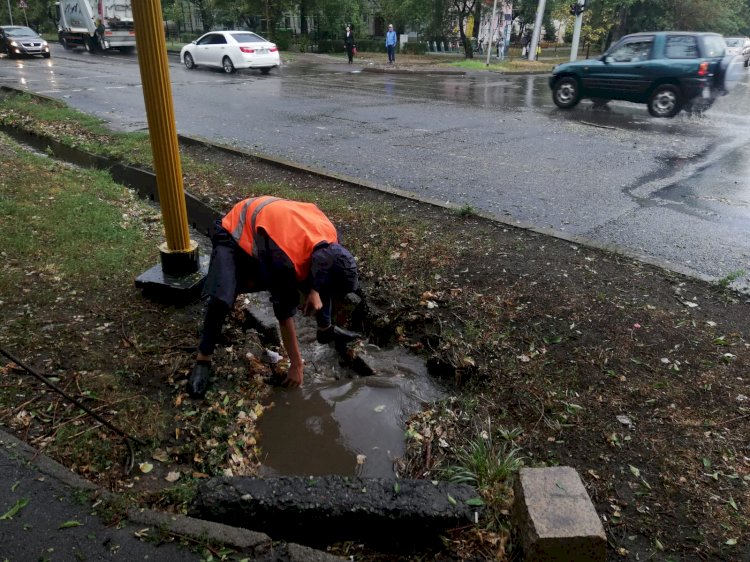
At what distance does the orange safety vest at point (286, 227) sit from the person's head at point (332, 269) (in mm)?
74

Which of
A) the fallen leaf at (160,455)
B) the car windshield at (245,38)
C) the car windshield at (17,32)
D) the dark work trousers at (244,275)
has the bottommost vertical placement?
the fallen leaf at (160,455)

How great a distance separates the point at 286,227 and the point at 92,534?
1.58 m

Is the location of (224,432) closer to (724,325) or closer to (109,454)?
(109,454)

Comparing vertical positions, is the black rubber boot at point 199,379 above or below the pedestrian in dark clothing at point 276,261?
below

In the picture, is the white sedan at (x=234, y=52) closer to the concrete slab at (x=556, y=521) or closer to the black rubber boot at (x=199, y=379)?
the black rubber boot at (x=199, y=379)

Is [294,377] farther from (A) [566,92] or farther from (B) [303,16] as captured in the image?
(B) [303,16]

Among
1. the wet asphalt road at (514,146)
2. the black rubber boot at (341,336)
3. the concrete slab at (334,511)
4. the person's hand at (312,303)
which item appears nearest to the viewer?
the concrete slab at (334,511)

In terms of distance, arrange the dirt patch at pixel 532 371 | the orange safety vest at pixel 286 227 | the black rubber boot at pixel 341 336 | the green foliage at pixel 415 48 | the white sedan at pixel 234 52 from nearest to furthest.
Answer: the dirt patch at pixel 532 371, the orange safety vest at pixel 286 227, the black rubber boot at pixel 341 336, the white sedan at pixel 234 52, the green foliage at pixel 415 48

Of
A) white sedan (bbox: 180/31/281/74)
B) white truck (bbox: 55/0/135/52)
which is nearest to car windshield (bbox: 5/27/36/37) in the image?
white truck (bbox: 55/0/135/52)

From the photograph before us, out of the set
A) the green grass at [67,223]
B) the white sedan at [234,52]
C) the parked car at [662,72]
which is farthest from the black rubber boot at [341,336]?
the white sedan at [234,52]

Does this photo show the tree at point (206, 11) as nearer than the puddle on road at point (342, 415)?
No

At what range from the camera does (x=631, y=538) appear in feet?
8.38

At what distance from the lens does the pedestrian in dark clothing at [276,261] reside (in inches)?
111

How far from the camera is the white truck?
97.0 ft
